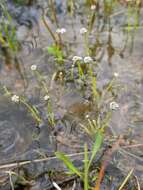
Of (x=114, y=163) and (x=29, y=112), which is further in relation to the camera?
(x=29, y=112)

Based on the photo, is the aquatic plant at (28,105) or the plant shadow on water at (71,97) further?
the aquatic plant at (28,105)

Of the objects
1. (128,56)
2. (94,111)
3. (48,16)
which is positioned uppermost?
(48,16)

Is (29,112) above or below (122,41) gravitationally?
below

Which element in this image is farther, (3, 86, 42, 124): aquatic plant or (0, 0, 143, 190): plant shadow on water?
(3, 86, 42, 124): aquatic plant

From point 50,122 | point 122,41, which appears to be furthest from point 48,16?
point 50,122

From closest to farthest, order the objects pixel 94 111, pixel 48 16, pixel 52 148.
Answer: pixel 52 148
pixel 94 111
pixel 48 16

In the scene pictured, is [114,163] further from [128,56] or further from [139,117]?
[128,56]

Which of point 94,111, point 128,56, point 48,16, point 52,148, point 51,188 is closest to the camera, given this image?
point 51,188

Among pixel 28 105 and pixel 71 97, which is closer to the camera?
pixel 28 105
